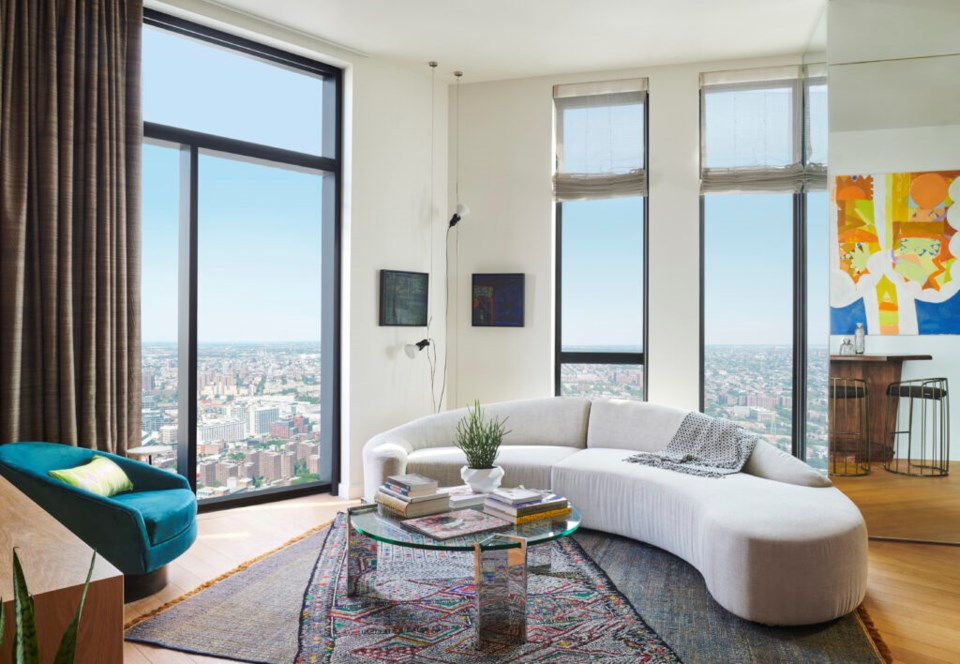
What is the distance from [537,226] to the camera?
5.29m

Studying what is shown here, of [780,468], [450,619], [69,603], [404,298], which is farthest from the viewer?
[404,298]

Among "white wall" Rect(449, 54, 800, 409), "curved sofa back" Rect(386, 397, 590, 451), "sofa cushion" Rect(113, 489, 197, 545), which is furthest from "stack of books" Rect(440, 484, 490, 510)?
"white wall" Rect(449, 54, 800, 409)

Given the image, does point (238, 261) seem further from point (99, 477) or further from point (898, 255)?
point (898, 255)

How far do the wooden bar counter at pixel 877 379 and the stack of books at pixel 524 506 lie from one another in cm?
202

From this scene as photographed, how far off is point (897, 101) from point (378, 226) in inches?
133

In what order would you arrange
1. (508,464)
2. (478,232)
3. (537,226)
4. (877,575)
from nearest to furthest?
(877,575)
(508,464)
(537,226)
(478,232)

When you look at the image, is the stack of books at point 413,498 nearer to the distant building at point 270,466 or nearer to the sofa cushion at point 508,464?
the sofa cushion at point 508,464

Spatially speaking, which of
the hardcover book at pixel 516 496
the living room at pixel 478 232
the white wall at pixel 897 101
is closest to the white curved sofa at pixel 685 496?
the living room at pixel 478 232

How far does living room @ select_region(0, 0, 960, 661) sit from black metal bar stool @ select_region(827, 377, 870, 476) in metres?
0.09

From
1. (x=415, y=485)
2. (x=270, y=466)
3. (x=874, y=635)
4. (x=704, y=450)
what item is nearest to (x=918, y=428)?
(x=704, y=450)

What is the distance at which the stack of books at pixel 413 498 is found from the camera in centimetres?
298

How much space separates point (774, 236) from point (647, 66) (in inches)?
61.2

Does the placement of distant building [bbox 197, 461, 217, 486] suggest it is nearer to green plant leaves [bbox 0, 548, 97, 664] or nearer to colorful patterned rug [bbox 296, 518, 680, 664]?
colorful patterned rug [bbox 296, 518, 680, 664]

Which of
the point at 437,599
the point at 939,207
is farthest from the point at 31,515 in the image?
the point at 939,207
